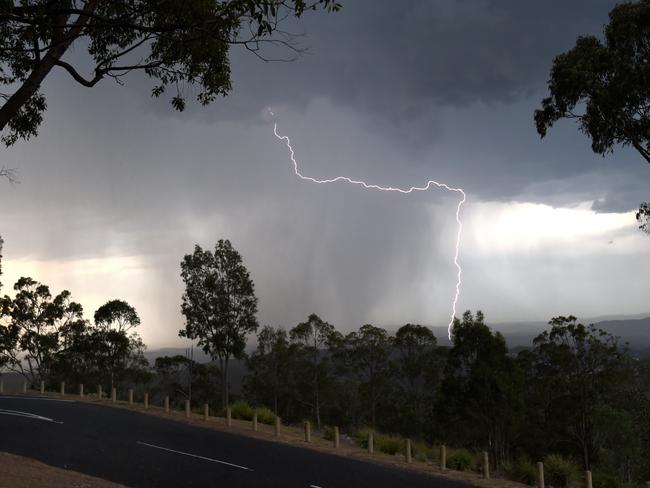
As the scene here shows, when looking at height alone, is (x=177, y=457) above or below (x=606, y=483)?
above

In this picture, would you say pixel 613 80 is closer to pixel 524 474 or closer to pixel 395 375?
pixel 524 474

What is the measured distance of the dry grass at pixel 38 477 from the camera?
12.0 m

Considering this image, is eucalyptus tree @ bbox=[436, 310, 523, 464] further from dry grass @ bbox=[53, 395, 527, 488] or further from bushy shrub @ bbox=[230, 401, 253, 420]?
bushy shrub @ bbox=[230, 401, 253, 420]

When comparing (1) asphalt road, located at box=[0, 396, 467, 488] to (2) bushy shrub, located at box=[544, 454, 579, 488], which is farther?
(2) bushy shrub, located at box=[544, 454, 579, 488]

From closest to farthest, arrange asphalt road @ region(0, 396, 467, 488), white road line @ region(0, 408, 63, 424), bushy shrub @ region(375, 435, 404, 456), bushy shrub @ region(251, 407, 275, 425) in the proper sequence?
1. asphalt road @ region(0, 396, 467, 488)
2. bushy shrub @ region(375, 435, 404, 456)
3. white road line @ region(0, 408, 63, 424)
4. bushy shrub @ region(251, 407, 275, 425)

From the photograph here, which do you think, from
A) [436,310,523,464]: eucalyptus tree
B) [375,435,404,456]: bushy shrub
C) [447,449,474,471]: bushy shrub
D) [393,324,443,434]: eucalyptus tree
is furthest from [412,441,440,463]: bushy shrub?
[393,324,443,434]: eucalyptus tree

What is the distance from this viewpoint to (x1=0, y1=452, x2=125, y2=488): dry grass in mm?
12047

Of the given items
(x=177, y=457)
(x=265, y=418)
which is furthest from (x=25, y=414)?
(x=177, y=457)

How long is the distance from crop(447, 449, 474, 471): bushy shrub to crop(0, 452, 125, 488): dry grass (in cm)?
1233

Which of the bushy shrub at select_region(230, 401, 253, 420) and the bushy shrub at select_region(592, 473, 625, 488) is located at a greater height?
the bushy shrub at select_region(230, 401, 253, 420)

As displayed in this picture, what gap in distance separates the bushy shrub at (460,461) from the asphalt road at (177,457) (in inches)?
114

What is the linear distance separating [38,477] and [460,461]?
47.2ft

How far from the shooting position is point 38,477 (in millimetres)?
12898

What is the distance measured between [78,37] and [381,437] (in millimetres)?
19861
